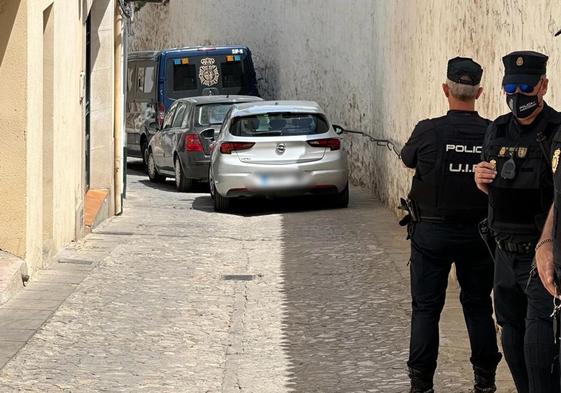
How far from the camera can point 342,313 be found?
9.57 m

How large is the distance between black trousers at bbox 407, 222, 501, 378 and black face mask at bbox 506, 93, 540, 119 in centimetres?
120

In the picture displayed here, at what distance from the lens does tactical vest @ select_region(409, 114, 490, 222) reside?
6.68 metres

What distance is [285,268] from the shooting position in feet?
39.0

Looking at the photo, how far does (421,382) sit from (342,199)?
33.5 ft

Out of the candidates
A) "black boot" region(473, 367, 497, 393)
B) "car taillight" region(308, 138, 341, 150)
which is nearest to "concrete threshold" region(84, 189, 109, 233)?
"car taillight" region(308, 138, 341, 150)

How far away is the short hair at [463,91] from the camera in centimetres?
670

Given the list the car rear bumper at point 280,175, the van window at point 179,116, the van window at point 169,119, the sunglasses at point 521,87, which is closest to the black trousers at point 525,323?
the sunglasses at point 521,87

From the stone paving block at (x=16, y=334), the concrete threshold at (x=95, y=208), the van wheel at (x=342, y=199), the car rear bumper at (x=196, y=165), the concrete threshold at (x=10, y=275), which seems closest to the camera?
the stone paving block at (x=16, y=334)

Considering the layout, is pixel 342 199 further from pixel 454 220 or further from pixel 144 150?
pixel 454 220

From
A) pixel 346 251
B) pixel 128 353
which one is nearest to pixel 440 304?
pixel 128 353

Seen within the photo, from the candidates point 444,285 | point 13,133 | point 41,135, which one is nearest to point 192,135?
point 41,135

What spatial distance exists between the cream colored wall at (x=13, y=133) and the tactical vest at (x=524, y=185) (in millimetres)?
5423

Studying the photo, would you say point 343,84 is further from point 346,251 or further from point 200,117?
point 346,251

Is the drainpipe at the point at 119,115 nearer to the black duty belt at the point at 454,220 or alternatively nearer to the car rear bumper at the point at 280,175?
the car rear bumper at the point at 280,175
